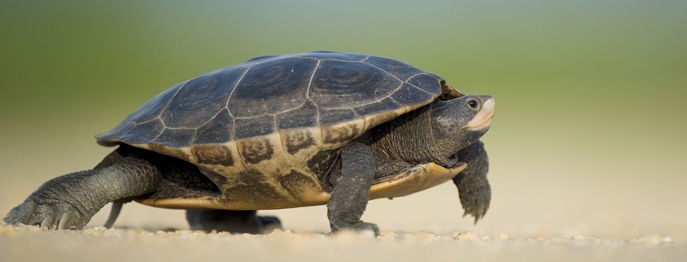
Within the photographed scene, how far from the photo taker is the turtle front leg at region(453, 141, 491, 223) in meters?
5.62

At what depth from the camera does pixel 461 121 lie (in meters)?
4.79

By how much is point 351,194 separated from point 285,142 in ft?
1.95

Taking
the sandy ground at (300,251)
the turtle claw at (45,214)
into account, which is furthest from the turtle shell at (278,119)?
the sandy ground at (300,251)

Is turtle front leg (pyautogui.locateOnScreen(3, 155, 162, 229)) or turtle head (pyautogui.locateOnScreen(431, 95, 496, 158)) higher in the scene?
turtle head (pyautogui.locateOnScreen(431, 95, 496, 158))

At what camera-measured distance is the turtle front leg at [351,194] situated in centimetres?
412

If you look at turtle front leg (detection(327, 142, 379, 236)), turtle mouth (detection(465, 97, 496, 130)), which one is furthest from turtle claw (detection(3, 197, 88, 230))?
turtle mouth (detection(465, 97, 496, 130))

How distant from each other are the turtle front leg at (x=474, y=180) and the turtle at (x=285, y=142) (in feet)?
1.43

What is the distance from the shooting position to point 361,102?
446 centimetres

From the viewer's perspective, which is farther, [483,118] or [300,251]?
[483,118]

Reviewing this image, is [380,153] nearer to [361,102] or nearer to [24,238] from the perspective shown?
[361,102]

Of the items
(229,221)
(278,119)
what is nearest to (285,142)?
(278,119)

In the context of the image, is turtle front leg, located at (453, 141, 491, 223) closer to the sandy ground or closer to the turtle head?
the turtle head

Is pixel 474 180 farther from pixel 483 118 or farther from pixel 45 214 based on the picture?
pixel 45 214

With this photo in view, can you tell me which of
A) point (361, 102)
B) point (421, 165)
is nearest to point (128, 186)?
point (361, 102)
